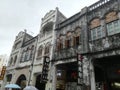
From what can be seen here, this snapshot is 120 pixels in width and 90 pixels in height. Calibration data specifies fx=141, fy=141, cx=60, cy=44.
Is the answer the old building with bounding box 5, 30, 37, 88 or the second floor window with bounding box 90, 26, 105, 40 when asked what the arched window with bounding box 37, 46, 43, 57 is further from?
the second floor window with bounding box 90, 26, 105, 40

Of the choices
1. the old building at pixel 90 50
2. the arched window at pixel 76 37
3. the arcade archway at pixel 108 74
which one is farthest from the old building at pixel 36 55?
the arcade archway at pixel 108 74

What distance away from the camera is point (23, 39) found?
2283cm

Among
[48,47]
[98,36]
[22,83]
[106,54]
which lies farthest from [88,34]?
[22,83]

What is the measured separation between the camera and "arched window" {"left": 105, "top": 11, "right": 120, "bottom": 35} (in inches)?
431

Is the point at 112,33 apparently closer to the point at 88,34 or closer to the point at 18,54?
the point at 88,34

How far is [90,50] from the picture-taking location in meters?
11.9

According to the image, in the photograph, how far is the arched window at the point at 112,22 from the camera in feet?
35.9

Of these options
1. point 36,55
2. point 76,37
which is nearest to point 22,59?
point 36,55

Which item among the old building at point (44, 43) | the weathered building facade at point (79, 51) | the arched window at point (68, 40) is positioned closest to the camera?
the weathered building facade at point (79, 51)

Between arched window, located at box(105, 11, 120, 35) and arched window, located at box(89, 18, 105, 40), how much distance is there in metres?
0.63

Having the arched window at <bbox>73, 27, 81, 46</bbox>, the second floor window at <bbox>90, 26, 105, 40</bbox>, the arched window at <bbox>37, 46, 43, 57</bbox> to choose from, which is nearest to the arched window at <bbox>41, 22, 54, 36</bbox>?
the arched window at <bbox>37, 46, 43, 57</bbox>

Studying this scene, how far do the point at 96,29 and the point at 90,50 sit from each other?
77.8 inches

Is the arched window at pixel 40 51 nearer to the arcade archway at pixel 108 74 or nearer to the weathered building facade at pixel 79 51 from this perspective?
the weathered building facade at pixel 79 51

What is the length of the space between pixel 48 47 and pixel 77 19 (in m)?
4.87
